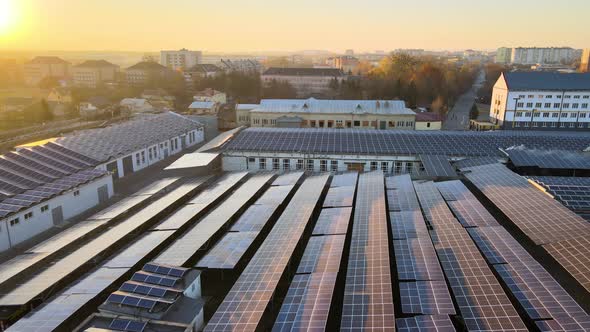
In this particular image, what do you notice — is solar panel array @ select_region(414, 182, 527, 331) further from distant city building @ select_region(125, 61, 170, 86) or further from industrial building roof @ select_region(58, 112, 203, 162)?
Answer: distant city building @ select_region(125, 61, 170, 86)

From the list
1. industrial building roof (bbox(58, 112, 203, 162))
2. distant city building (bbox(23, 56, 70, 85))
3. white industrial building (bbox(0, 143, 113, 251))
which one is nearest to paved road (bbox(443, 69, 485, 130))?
industrial building roof (bbox(58, 112, 203, 162))

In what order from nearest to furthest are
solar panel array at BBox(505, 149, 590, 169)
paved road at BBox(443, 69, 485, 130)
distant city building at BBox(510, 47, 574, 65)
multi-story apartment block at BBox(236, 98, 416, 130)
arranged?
solar panel array at BBox(505, 149, 590, 169) → multi-story apartment block at BBox(236, 98, 416, 130) → paved road at BBox(443, 69, 485, 130) → distant city building at BBox(510, 47, 574, 65)

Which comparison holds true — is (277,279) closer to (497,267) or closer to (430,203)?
(497,267)

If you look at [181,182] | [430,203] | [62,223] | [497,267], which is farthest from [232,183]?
[497,267]

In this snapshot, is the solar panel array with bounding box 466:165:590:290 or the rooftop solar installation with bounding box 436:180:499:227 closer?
the solar panel array with bounding box 466:165:590:290

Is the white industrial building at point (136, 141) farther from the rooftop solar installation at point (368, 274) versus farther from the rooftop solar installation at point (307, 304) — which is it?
the rooftop solar installation at point (307, 304)

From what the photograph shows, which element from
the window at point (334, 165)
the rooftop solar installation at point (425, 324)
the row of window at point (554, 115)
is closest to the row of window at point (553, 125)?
the row of window at point (554, 115)

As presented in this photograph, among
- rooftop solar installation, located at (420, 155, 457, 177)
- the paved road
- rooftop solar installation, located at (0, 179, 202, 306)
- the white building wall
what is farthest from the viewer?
the paved road
